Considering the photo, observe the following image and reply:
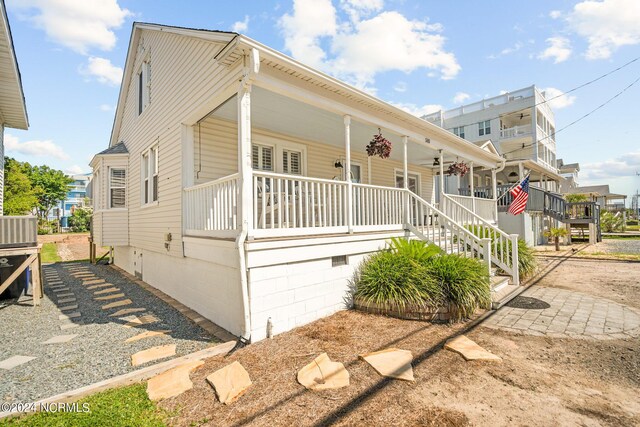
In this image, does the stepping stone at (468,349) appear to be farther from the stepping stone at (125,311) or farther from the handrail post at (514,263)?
the stepping stone at (125,311)

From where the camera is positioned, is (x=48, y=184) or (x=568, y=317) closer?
(x=568, y=317)

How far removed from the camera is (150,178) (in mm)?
8273

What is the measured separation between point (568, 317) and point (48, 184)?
128 feet

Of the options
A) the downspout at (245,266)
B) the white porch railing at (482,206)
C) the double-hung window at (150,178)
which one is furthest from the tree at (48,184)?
the white porch railing at (482,206)

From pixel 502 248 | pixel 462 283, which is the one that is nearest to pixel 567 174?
pixel 502 248

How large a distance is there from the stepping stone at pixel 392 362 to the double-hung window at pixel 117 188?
32.8 feet

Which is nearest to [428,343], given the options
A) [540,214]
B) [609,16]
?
[609,16]

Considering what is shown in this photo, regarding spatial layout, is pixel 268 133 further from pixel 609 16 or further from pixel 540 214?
pixel 540 214

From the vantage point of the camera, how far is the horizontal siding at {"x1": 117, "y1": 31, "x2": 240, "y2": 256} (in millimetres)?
5879

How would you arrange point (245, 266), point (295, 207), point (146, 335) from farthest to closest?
point (295, 207), point (146, 335), point (245, 266)

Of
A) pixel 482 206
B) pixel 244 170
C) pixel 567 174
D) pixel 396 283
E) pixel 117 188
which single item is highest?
pixel 567 174

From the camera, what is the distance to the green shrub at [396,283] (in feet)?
16.7

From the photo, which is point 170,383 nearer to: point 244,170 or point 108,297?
point 244,170

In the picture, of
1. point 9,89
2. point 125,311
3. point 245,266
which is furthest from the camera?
point 9,89
